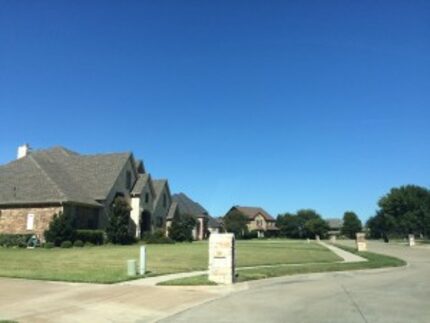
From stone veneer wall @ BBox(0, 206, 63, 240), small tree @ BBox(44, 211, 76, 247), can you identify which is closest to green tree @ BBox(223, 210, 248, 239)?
stone veneer wall @ BBox(0, 206, 63, 240)

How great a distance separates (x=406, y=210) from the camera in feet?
327

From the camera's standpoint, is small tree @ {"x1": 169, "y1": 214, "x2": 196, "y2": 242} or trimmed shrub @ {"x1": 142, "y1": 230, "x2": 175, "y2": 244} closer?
trimmed shrub @ {"x1": 142, "y1": 230, "x2": 175, "y2": 244}

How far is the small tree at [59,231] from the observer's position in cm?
4059

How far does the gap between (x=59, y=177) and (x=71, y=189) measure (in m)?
1.79

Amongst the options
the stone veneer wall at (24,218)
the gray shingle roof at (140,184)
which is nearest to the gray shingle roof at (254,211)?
the gray shingle roof at (140,184)

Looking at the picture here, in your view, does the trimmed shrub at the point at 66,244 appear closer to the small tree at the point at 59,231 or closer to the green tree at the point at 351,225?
the small tree at the point at 59,231

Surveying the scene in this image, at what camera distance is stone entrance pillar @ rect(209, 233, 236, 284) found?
56.7 feet

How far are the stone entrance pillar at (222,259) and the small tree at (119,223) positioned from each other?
30915 mm

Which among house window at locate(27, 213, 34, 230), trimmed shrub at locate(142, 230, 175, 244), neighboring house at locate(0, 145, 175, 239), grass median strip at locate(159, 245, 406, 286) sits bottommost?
grass median strip at locate(159, 245, 406, 286)

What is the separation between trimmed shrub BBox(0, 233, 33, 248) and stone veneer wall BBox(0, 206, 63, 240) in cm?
182

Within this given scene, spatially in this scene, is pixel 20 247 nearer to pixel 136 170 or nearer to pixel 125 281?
pixel 136 170

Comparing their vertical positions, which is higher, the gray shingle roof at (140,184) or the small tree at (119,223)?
the gray shingle roof at (140,184)

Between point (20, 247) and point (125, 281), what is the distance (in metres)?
24.6

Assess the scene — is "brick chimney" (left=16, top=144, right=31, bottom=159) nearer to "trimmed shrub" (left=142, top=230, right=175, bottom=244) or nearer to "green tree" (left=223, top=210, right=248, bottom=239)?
"trimmed shrub" (left=142, top=230, right=175, bottom=244)
